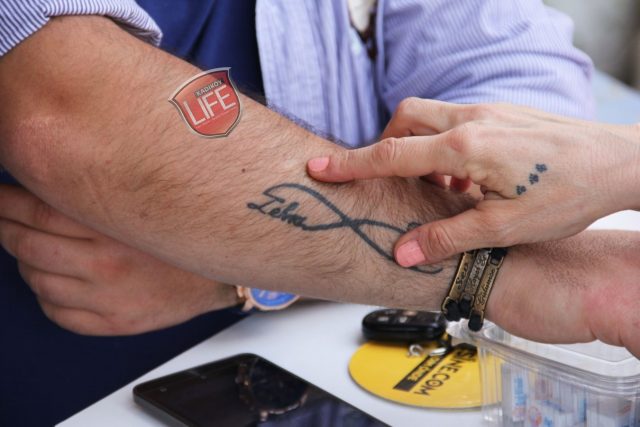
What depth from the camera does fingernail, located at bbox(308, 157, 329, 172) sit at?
804mm

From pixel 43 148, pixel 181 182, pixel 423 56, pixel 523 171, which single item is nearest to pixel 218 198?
pixel 181 182

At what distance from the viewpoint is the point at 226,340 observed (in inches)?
38.1

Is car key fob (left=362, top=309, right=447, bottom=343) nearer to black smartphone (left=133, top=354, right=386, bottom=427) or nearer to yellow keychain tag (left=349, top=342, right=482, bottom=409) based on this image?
yellow keychain tag (left=349, top=342, right=482, bottom=409)

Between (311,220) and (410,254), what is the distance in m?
0.10

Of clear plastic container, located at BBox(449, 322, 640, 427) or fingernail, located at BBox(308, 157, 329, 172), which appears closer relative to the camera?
clear plastic container, located at BBox(449, 322, 640, 427)

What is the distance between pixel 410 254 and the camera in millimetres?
787

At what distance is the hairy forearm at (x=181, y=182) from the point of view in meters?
0.78

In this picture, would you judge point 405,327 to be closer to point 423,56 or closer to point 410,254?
Answer: point 410,254

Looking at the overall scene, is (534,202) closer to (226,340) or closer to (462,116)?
(462,116)

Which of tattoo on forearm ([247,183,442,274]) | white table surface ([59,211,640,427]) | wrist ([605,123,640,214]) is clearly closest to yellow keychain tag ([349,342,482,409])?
white table surface ([59,211,640,427])

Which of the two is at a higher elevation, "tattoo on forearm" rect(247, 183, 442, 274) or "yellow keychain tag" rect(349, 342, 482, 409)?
"tattoo on forearm" rect(247, 183, 442, 274)

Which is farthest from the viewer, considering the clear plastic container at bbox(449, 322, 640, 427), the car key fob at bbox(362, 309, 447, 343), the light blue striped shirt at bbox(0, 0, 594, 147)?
the light blue striped shirt at bbox(0, 0, 594, 147)

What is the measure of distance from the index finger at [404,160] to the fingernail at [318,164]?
1cm

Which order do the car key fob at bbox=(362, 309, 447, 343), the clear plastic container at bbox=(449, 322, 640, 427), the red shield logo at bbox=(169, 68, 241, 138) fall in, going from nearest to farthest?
1. the clear plastic container at bbox=(449, 322, 640, 427)
2. the red shield logo at bbox=(169, 68, 241, 138)
3. the car key fob at bbox=(362, 309, 447, 343)
